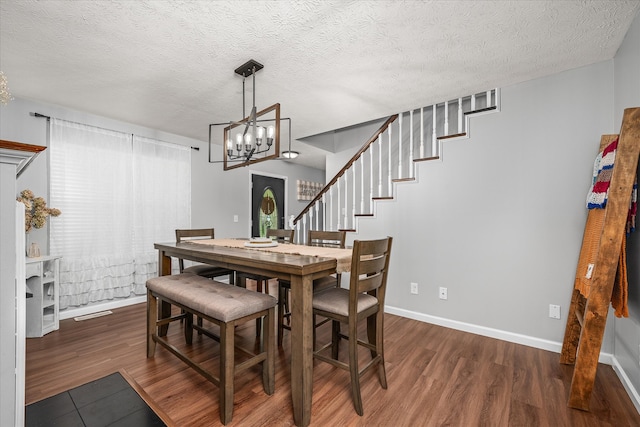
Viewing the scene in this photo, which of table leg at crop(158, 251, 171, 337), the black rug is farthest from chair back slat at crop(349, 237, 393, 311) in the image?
table leg at crop(158, 251, 171, 337)

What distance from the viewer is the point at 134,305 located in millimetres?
3604

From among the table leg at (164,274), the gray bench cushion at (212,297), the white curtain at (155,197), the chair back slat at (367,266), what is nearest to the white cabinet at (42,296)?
the white curtain at (155,197)

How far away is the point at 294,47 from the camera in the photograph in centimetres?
201

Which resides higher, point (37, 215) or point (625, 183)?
point (625, 183)

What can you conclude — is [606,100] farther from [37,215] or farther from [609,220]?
[37,215]

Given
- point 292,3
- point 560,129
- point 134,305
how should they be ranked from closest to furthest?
point 292,3 < point 560,129 < point 134,305

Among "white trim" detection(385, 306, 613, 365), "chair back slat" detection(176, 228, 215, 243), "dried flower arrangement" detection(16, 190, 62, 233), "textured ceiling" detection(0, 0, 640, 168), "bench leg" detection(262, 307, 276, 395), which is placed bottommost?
"white trim" detection(385, 306, 613, 365)

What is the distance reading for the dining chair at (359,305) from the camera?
5.28 ft

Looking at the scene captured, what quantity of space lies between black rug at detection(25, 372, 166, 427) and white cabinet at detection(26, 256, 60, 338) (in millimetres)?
1287

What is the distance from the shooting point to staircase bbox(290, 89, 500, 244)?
3.16 metres

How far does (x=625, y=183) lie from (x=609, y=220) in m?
0.22

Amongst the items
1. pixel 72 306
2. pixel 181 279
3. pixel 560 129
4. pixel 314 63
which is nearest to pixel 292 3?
pixel 314 63

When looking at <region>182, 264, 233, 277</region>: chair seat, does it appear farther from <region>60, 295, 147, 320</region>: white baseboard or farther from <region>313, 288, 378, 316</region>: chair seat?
<region>60, 295, 147, 320</region>: white baseboard

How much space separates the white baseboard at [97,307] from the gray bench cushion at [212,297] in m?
1.79
